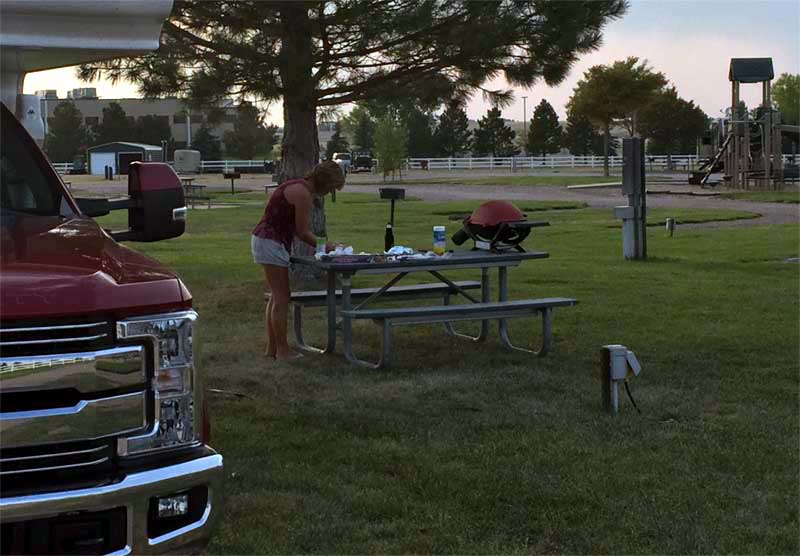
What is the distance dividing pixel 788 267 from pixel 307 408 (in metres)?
9.23

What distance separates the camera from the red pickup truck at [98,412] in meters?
2.79

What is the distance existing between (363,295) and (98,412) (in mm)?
6499

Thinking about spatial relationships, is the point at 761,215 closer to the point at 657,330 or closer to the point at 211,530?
the point at 657,330

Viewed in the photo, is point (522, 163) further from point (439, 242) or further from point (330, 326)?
point (330, 326)

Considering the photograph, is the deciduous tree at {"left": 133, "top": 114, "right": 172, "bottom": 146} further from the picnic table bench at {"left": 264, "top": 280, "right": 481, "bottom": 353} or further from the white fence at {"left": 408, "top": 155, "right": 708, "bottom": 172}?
the picnic table bench at {"left": 264, "top": 280, "right": 481, "bottom": 353}

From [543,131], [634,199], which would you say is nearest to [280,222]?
[634,199]

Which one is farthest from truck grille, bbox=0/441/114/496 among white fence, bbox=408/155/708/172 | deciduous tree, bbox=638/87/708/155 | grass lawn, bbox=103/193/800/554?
deciduous tree, bbox=638/87/708/155

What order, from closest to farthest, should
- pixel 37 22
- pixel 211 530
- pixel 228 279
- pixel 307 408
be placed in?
pixel 211 530, pixel 37 22, pixel 307 408, pixel 228 279

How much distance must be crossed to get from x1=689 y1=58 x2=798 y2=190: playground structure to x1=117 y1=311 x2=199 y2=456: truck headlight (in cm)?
3391

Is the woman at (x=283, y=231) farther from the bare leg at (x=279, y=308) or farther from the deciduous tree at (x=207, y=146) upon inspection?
the deciduous tree at (x=207, y=146)

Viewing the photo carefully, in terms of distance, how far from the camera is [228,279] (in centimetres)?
1318

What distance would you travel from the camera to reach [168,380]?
309 centimetres

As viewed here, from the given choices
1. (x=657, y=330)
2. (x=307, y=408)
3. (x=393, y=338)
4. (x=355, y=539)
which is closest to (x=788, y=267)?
(x=657, y=330)

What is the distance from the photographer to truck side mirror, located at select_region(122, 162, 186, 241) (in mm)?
4203
